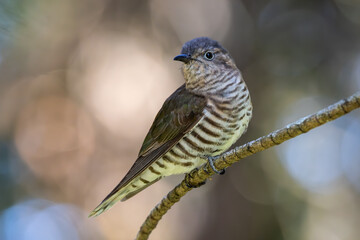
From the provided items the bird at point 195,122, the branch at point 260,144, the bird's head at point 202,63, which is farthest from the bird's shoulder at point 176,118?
the branch at point 260,144

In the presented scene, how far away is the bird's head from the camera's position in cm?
413

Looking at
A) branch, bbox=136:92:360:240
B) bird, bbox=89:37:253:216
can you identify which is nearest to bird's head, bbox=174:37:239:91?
bird, bbox=89:37:253:216

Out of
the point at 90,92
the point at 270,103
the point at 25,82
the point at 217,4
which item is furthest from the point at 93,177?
the point at 217,4

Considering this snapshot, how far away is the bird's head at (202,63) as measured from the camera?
413cm

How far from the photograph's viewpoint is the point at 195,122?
382cm

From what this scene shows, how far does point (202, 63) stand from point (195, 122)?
0.64 m

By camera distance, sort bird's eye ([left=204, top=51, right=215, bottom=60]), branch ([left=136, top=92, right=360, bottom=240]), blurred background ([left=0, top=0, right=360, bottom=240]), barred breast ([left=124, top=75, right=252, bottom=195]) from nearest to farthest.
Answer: branch ([left=136, top=92, right=360, bottom=240]) < barred breast ([left=124, top=75, right=252, bottom=195]) < bird's eye ([left=204, top=51, right=215, bottom=60]) < blurred background ([left=0, top=0, right=360, bottom=240])

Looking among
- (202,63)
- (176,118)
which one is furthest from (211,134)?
(202,63)

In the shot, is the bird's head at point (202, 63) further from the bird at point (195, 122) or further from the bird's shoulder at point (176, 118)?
the bird's shoulder at point (176, 118)

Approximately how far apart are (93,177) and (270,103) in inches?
96.9

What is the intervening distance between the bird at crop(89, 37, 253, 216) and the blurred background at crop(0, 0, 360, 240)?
175 centimetres

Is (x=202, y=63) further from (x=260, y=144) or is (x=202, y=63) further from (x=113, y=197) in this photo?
(x=260, y=144)

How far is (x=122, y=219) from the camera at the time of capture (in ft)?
20.8

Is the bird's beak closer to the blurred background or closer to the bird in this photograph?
the bird
